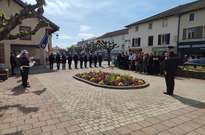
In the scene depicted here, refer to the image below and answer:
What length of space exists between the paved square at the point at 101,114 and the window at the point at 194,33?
21241 mm

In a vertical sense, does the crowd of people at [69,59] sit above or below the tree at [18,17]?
below

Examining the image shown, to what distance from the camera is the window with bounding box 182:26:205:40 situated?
84.7ft

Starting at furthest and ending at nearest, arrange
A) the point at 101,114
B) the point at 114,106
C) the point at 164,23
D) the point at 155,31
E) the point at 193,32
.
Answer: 1. the point at 155,31
2. the point at 164,23
3. the point at 193,32
4. the point at 114,106
5. the point at 101,114

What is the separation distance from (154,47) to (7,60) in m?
23.7

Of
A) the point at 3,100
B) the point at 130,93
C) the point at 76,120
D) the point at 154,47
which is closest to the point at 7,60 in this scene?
→ the point at 3,100

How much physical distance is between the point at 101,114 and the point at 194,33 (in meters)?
26.0

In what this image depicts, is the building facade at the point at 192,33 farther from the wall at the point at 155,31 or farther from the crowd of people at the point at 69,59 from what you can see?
the crowd of people at the point at 69,59

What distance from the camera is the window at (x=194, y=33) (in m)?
25.8

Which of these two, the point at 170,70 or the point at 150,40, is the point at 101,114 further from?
the point at 150,40

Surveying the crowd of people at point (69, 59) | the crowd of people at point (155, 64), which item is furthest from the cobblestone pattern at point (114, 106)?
the crowd of people at point (69, 59)

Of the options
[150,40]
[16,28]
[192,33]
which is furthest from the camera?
[150,40]

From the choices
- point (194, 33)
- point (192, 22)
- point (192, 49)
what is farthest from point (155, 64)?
point (192, 22)

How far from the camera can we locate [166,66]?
804cm

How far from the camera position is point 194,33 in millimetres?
26812
